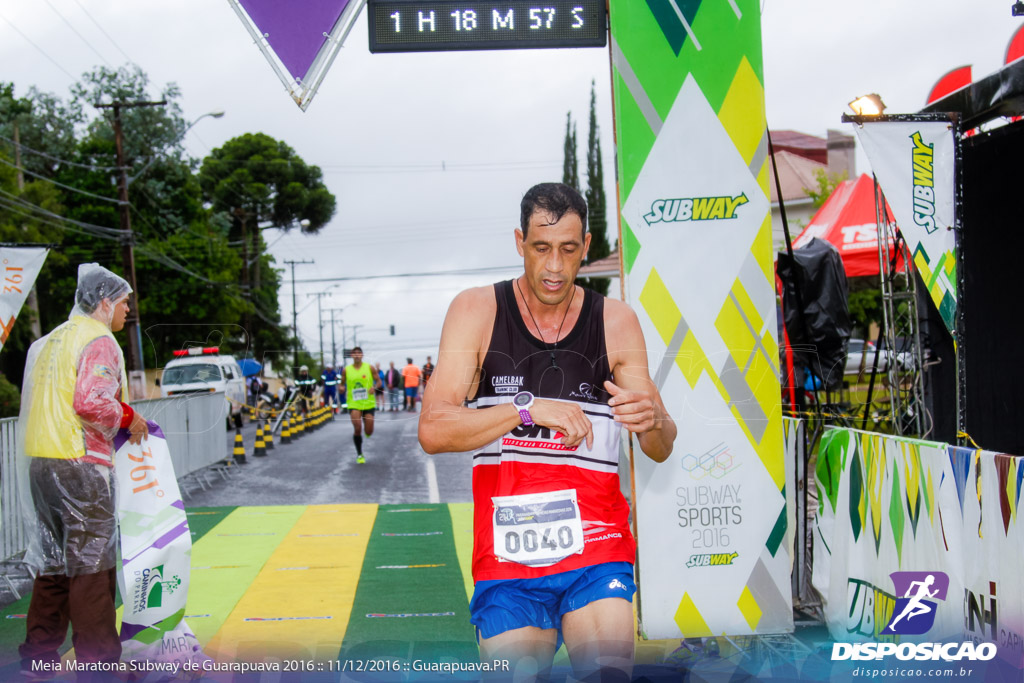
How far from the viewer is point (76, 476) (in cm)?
418

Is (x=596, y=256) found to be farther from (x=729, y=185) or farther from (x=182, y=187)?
(x=182, y=187)

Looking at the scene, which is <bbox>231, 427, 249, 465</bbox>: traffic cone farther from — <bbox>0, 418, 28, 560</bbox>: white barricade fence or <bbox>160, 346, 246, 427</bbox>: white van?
<bbox>0, 418, 28, 560</bbox>: white barricade fence

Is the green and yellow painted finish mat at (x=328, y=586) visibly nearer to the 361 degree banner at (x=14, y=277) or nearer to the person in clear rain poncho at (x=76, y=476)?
the person in clear rain poncho at (x=76, y=476)

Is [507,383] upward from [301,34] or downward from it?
downward

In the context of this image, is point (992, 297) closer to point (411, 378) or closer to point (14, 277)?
point (14, 277)

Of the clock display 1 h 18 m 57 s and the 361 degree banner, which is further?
the 361 degree banner

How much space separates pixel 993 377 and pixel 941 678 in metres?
3.92

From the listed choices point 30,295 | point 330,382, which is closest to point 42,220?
point 30,295

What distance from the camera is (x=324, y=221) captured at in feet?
16.6

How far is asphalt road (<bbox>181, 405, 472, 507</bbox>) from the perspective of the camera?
34.6 ft

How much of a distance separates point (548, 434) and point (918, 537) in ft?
7.75

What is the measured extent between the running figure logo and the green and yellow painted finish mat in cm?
209

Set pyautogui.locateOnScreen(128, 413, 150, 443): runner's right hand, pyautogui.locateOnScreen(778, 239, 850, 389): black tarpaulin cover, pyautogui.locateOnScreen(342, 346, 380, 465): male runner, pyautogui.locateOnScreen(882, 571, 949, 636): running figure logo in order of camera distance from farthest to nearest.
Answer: pyautogui.locateOnScreen(342, 346, 380, 465): male runner
pyautogui.locateOnScreen(778, 239, 850, 389): black tarpaulin cover
pyautogui.locateOnScreen(128, 413, 150, 443): runner's right hand
pyautogui.locateOnScreen(882, 571, 949, 636): running figure logo

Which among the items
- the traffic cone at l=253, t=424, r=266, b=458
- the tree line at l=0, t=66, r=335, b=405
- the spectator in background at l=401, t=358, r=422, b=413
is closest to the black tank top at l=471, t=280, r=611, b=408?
the tree line at l=0, t=66, r=335, b=405
